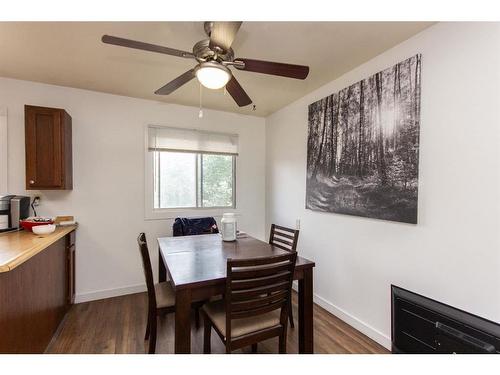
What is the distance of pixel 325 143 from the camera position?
249cm

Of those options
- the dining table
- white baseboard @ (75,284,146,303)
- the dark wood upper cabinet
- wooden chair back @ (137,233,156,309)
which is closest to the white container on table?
the dining table

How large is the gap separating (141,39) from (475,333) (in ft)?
9.07

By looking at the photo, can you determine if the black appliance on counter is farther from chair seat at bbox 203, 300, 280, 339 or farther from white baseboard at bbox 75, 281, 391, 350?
chair seat at bbox 203, 300, 280, 339

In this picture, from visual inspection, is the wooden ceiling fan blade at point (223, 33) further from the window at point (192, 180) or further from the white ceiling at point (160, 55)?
the window at point (192, 180)

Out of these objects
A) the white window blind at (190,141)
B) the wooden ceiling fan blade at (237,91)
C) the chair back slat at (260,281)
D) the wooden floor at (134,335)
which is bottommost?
the wooden floor at (134,335)

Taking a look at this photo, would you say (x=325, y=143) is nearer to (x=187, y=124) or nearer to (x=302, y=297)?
(x=302, y=297)

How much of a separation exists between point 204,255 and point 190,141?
189 centimetres

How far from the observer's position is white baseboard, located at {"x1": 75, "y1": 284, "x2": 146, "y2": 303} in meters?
2.70

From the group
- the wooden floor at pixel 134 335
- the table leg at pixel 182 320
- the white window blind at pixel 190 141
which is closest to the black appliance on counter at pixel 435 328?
the wooden floor at pixel 134 335

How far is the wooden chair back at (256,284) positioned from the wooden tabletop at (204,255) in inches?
4.9

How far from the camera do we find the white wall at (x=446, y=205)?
52.6 inches

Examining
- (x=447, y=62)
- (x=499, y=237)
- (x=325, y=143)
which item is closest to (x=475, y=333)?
(x=499, y=237)

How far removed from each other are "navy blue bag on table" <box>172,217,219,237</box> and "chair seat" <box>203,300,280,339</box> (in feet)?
4.37

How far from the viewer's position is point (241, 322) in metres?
1.47
